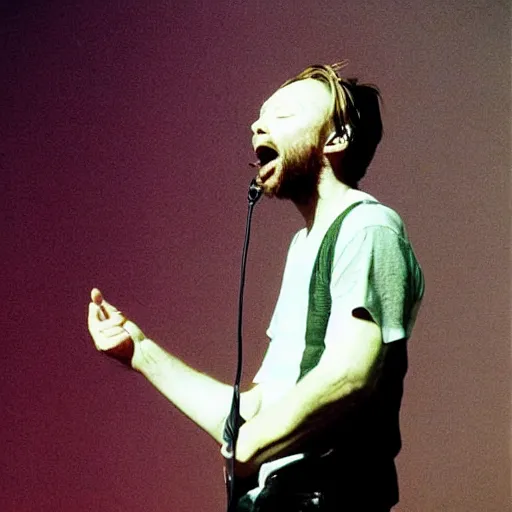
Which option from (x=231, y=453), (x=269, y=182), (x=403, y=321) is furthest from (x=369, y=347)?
(x=269, y=182)

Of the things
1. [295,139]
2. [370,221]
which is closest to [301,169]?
[295,139]

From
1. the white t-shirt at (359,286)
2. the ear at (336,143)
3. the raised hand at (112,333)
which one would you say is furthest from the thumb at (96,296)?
the ear at (336,143)

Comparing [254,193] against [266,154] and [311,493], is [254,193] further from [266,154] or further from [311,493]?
[311,493]

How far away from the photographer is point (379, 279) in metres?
0.78

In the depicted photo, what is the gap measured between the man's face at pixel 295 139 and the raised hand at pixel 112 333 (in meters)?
0.24

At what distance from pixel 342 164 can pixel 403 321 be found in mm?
256

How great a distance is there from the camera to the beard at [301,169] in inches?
36.7

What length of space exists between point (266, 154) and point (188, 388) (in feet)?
1.05

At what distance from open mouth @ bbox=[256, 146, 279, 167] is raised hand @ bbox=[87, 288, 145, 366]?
10.4 inches

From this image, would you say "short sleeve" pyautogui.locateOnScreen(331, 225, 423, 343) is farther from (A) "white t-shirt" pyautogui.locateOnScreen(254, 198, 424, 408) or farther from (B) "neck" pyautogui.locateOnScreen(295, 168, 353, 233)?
(B) "neck" pyautogui.locateOnScreen(295, 168, 353, 233)

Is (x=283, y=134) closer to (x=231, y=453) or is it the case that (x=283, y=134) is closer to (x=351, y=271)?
(x=351, y=271)

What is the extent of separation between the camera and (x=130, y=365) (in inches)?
33.9

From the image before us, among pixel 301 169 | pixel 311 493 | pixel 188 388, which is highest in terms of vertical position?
pixel 301 169

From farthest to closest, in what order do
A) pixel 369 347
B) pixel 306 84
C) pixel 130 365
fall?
pixel 306 84 → pixel 130 365 → pixel 369 347
